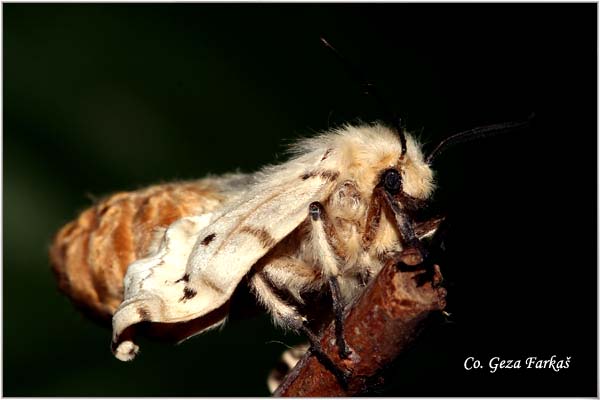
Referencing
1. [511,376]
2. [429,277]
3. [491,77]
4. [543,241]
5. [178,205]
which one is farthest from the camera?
[491,77]

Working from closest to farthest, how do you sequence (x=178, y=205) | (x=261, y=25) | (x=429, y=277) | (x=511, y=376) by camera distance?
(x=429, y=277)
(x=178, y=205)
(x=511, y=376)
(x=261, y=25)

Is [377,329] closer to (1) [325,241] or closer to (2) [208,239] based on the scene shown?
(1) [325,241]

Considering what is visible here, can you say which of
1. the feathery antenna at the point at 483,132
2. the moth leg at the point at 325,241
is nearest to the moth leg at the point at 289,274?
the moth leg at the point at 325,241

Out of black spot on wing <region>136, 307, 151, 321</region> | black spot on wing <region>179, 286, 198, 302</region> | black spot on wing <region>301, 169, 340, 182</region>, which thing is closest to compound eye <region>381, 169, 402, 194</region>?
black spot on wing <region>301, 169, 340, 182</region>

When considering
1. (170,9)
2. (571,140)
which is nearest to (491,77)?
(571,140)

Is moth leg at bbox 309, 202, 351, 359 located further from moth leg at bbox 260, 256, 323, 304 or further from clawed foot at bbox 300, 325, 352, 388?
clawed foot at bbox 300, 325, 352, 388

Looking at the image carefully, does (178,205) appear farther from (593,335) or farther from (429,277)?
(593,335)
